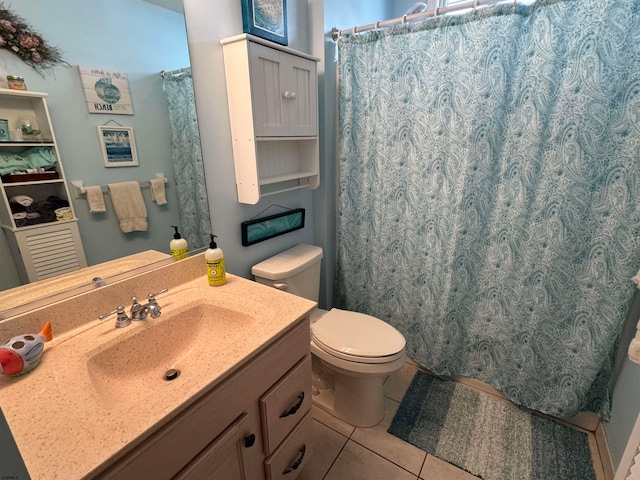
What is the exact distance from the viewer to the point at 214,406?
0.74 m

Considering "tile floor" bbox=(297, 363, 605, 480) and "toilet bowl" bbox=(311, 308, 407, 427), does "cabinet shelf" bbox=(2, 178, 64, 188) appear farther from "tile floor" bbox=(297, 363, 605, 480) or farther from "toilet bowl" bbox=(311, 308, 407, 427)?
"tile floor" bbox=(297, 363, 605, 480)

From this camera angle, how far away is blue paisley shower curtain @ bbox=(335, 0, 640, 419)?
3.90 feet

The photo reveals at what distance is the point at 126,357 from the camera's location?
2.88 ft

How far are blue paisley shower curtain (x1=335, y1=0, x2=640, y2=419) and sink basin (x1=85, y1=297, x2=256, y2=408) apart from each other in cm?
105

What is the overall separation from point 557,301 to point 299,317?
1.23 meters

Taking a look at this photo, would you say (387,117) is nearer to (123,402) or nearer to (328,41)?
(328,41)

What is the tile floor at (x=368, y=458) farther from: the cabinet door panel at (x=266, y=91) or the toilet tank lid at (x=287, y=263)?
the cabinet door panel at (x=266, y=91)

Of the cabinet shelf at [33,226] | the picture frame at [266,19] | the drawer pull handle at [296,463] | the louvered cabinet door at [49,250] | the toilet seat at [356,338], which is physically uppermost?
the picture frame at [266,19]

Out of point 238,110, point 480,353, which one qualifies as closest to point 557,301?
point 480,353

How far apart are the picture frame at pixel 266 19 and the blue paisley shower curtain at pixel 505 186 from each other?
360mm

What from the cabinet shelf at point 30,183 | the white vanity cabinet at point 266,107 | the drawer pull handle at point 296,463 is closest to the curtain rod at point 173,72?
the white vanity cabinet at point 266,107

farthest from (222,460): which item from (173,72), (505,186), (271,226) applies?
(505,186)

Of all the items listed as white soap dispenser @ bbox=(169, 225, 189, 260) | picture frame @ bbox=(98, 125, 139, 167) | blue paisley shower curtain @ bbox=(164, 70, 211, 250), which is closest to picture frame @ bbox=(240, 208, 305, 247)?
blue paisley shower curtain @ bbox=(164, 70, 211, 250)

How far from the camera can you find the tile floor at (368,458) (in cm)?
135
